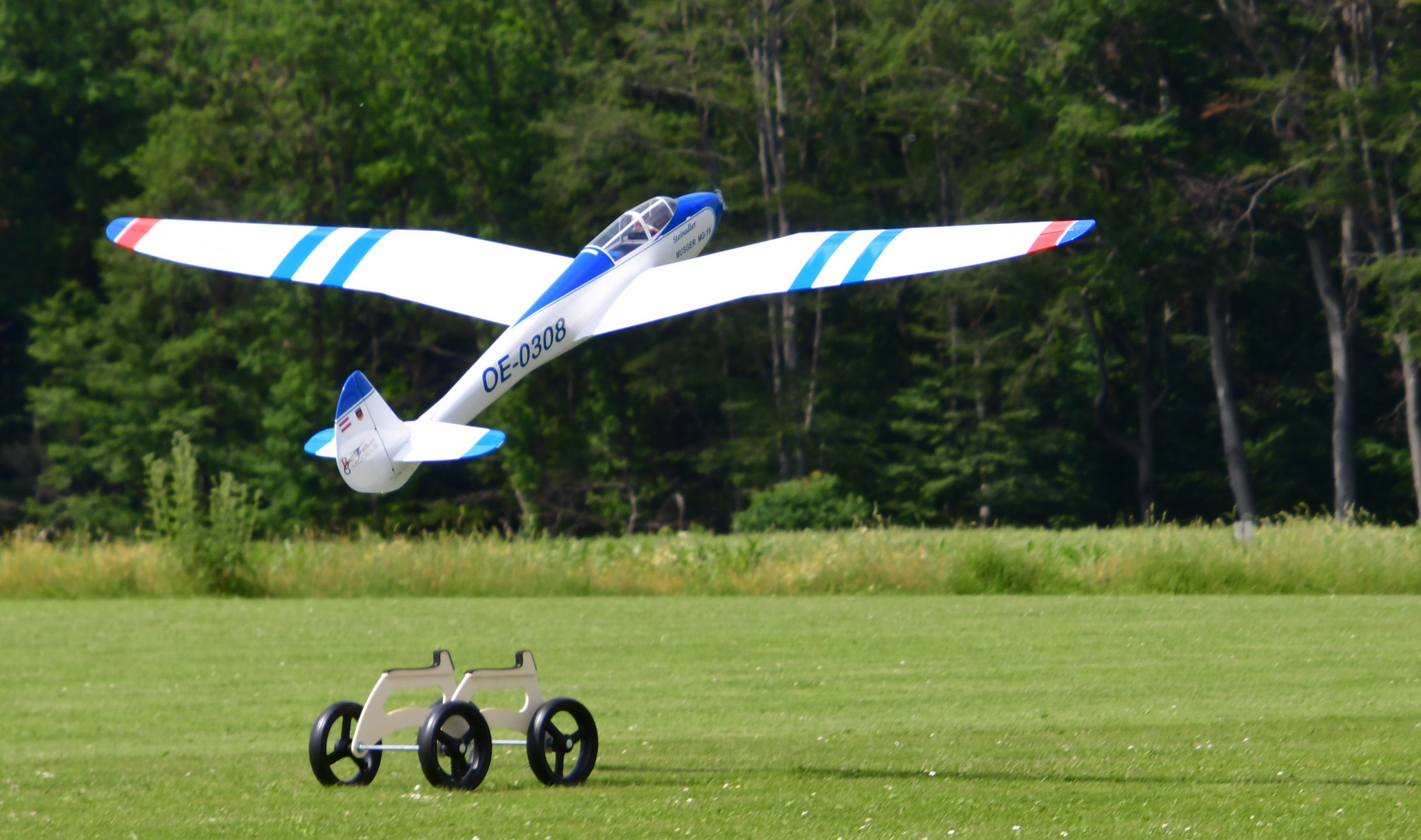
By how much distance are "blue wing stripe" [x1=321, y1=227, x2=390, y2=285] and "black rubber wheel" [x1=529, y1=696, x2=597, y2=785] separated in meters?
2.75

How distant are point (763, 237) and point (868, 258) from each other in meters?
32.3

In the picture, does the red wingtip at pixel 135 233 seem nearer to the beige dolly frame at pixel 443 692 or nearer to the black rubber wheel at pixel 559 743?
the beige dolly frame at pixel 443 692

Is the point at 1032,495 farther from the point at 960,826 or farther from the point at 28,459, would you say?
the point at 960,826

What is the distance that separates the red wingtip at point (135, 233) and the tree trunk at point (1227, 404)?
32179 millimetres

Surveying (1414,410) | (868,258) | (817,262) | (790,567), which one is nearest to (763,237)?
(1414,410)

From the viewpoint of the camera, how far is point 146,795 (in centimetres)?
986

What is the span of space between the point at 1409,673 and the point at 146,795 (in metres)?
10.7

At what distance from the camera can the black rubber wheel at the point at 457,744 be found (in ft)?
30.9

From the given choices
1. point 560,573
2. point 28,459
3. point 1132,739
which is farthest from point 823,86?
point 1132,739

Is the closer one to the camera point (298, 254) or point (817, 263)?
point (817, 263)

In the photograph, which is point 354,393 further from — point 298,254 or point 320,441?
point 298,254

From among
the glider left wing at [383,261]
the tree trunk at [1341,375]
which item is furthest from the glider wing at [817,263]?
the tree trunk at [1341,375]

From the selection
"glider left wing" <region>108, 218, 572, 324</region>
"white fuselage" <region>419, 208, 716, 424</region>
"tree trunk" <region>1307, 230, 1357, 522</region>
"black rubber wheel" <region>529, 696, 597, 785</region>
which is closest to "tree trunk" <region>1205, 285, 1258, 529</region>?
"tree trunk" <region>1307, 230, 1357, 522</region>

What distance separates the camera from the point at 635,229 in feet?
30.2
